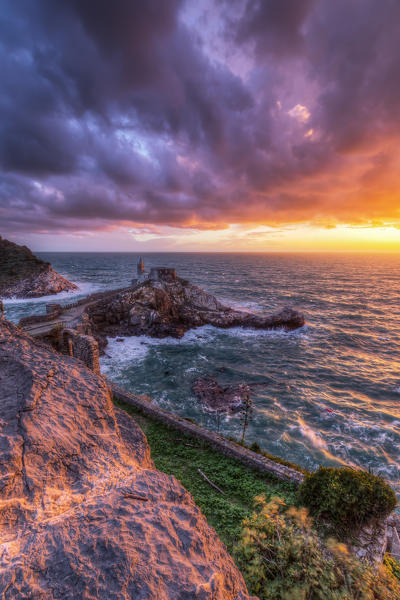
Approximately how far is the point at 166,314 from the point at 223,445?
103 feet

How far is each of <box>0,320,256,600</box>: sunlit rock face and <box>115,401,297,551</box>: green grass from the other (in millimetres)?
6889

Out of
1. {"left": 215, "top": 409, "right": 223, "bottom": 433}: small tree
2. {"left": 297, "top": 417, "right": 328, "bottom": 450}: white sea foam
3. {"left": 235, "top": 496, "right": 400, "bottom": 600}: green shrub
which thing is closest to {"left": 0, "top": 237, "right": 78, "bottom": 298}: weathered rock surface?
{"left": 215, "top": 409, "right": 223, "bottom": 433}: small tree

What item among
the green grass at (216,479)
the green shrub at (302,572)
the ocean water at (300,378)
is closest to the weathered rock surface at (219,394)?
the ocean water at (300,378)

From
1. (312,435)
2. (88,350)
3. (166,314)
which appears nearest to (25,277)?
(166,314)

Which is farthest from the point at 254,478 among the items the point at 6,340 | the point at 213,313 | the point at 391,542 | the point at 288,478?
the point at 213,313

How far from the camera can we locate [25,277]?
66.4m

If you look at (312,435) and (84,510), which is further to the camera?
(312,435)

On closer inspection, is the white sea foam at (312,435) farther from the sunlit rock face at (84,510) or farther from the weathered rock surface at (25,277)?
the weathered rock surface at (25,277)

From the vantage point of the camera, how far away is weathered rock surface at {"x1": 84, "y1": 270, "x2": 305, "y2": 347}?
3844 centimetres

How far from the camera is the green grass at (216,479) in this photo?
8.77 m

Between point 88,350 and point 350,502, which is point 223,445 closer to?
point 350,502

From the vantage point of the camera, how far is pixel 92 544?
7.63 feet

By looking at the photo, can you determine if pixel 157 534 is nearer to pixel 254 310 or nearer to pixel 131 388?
pixel 131 388

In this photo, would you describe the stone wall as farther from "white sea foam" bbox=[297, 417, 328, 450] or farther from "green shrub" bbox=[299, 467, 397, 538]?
"white sea foam" bbox=[297, 417, 328, 450]
